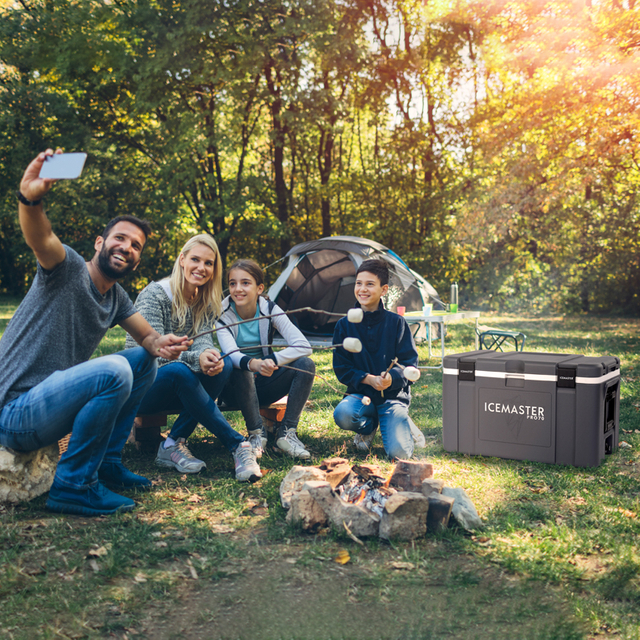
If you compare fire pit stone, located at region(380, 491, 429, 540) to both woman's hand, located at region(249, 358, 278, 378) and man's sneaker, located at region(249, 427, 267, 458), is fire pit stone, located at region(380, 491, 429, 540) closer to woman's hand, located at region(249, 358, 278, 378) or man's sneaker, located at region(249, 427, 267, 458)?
woman's hand, located at region(249, 358, 278, 378)

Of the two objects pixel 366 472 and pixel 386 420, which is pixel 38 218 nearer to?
pixel 366 472

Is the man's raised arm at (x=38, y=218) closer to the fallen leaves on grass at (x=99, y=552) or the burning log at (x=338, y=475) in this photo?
the fallen leaves on grass at (x=99, y=552)

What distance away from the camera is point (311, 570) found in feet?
6.77

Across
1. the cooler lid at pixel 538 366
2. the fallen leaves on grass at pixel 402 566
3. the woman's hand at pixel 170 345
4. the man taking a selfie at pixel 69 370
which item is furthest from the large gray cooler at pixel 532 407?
the man taking a selfie at pixel 69 370

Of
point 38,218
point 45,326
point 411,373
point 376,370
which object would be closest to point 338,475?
point 411,373

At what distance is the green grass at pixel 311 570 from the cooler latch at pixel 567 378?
49cm

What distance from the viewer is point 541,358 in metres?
3.39

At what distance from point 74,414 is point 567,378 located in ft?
8.36

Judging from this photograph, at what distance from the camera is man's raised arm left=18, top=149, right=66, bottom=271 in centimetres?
198

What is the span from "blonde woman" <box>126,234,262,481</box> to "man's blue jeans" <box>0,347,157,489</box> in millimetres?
610

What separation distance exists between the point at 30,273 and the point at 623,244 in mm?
19723

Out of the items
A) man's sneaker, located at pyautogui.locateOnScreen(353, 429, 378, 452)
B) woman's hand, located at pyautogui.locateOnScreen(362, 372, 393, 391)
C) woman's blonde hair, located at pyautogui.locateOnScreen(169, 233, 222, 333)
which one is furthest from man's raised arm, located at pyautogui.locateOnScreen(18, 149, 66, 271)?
man's sneaker, located at pyautogui.locateOnScreen(353, 429, 378, 452)

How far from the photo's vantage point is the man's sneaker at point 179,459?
309 centimetres

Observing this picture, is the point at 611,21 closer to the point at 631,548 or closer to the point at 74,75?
the point at 631,548
